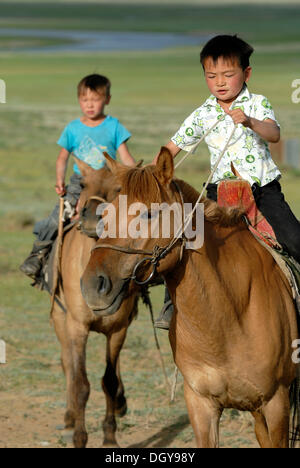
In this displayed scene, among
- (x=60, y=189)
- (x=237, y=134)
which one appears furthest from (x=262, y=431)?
(x=60, y=189)

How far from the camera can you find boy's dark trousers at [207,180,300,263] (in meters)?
5.87

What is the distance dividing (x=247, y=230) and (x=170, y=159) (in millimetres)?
1143

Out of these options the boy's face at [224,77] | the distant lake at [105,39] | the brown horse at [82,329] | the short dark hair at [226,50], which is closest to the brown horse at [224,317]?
the boy's face at [224,77]

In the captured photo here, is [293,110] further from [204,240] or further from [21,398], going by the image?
[204,240]

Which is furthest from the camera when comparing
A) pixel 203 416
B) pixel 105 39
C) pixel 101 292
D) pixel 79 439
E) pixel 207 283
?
pixel 105 39

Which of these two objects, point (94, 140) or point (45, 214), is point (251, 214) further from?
point (45, 214)

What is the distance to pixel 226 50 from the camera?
5551 mm

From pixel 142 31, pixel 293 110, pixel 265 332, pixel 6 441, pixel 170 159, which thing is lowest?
pixel 6 441

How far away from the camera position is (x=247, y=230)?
5629mm

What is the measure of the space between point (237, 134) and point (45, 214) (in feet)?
55.1

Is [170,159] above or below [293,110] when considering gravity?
below

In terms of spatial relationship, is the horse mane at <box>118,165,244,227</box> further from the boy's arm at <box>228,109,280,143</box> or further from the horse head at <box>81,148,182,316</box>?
the boy's arm at <box>228,109,280,143</box>

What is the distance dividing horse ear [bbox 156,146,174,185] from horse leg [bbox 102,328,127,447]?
3768 millimetres

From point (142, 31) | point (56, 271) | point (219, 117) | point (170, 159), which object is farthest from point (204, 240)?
point (142, 31)
